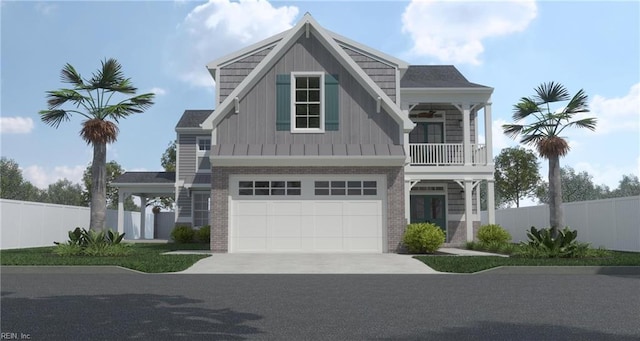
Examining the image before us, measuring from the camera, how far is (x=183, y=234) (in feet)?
86.9

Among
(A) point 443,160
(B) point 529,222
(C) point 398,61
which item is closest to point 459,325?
(C) point 398,61

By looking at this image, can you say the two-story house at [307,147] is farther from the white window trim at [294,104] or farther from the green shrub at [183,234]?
the green shrub at [183,234]

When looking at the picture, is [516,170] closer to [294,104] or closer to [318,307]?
[294,104]

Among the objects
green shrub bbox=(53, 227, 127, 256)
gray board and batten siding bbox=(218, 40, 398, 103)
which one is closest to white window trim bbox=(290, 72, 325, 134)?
gray board and batten siding bbox=(218, 40, 398, 103)

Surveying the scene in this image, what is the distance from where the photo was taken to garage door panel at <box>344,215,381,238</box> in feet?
59.8

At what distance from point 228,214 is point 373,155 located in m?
5.09

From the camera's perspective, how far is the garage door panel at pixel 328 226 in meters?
18.2

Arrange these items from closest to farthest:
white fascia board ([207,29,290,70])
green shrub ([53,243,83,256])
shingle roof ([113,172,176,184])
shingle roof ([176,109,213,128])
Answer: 1. green shrub ([53,243,83,256])
2. white fascia board ([207,29,290,70])
3. shingle roof ([176,109,213,128])
4. shingle roof ([113,172,176,184])

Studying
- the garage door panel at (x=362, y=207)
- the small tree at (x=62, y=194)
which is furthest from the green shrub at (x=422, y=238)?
the small tree at (x=62, y=194)

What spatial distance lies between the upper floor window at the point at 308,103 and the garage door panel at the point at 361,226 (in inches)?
126

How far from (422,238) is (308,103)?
19.3 ft

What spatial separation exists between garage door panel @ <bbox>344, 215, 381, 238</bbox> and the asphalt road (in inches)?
249

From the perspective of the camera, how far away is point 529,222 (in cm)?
2816

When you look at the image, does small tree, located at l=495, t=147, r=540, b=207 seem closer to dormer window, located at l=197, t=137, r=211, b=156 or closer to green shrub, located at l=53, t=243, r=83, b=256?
dormer window, located at l=197, t=137, r=211, b=156
